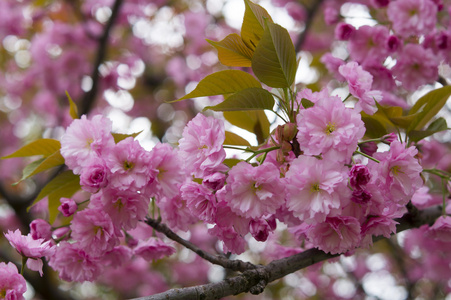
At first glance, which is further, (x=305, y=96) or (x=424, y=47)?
(x=424, y=47)

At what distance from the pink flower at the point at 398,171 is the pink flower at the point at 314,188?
118 millimetres

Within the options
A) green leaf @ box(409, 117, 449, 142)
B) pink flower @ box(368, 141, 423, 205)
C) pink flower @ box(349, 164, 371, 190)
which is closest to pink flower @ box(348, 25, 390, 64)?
green leaf @ box(409, 117, 449, 142)

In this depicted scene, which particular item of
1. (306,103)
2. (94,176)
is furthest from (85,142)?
(306,103)

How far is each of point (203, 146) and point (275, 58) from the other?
32 centimetres

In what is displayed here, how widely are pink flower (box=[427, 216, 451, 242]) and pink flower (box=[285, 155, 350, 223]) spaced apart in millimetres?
644

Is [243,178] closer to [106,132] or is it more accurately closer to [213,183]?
[213,183]

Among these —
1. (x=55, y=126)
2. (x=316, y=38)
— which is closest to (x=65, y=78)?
(x=55, y=126)

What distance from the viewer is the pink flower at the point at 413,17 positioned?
78.4 inches

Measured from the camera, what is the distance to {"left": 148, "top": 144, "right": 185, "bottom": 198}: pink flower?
1.27m

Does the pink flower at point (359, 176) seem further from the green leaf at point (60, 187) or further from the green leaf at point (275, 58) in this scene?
the green leaf at point (60, 187)

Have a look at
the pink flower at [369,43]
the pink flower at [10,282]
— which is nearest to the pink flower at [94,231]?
the pink flower at [10,282]

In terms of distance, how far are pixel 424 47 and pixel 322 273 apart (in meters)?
4.33

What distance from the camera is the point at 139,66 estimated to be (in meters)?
5.33

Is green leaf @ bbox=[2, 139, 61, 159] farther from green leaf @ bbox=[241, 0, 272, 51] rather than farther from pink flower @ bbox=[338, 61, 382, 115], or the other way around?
pink flower @ bbox=[338, 61, 382, 115]
